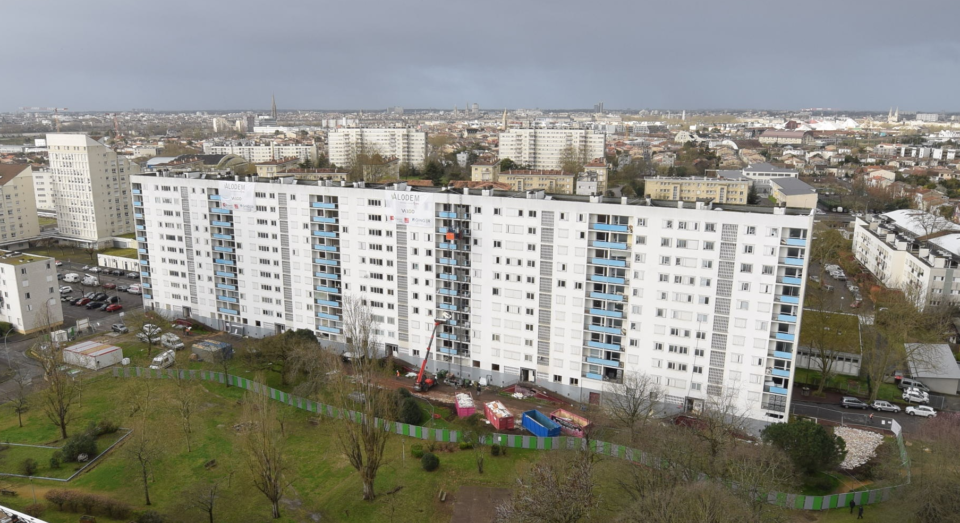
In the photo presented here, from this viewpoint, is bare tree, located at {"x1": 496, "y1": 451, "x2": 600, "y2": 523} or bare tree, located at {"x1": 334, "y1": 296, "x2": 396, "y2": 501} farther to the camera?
bare tree, located at {"x1": 334, "y1": 296, "x2": 396, "y2": 501}

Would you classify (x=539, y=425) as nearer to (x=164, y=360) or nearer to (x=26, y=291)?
(x=164, y=360)

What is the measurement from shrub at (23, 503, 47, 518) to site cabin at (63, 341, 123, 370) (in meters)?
19.0

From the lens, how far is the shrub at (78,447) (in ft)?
120

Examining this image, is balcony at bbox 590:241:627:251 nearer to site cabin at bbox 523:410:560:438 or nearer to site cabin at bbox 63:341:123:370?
site cabin at bbox 523:410:560:438

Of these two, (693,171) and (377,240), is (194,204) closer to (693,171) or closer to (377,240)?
(377,240)

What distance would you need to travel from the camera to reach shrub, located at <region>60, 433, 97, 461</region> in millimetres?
36438

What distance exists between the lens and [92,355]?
161 ft

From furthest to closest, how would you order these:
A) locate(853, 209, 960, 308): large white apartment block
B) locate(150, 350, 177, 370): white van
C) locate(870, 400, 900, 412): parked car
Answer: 1. locate(853, 209, 960, 308): large white apartment block
2. locate(150, 350, 177, 370): white van
3. locate(870, 400, 900, 412): parked car

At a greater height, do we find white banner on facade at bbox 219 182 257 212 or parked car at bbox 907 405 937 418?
white banner on facade at bbox 219 182 257 212

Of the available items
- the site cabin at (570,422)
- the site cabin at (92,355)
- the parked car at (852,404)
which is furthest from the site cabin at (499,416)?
→ the site cabin at (92,355)

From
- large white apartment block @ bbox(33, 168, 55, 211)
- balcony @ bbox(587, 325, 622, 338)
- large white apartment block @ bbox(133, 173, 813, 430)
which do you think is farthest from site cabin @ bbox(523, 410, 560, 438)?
large white apartment block @ bbox(33, 168, 55, 211)

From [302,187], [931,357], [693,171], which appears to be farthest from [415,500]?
[693,171]

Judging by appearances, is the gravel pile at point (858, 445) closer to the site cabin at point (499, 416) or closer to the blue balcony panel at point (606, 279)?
the blue balcony panel at point (606, 279)

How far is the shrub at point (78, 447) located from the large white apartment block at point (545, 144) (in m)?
140
